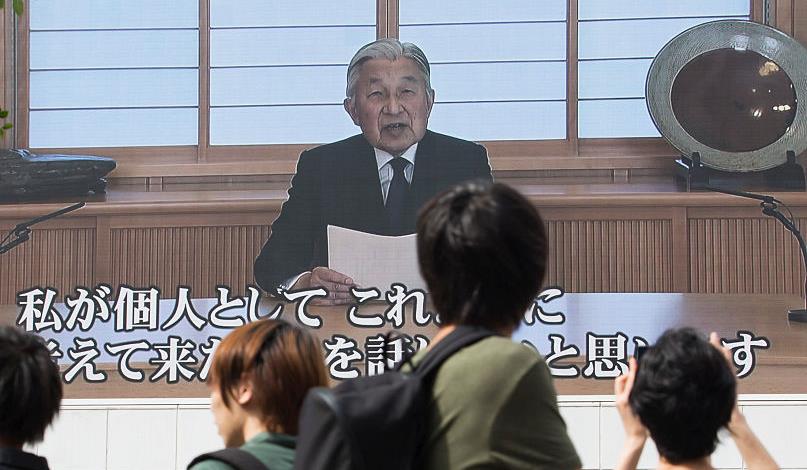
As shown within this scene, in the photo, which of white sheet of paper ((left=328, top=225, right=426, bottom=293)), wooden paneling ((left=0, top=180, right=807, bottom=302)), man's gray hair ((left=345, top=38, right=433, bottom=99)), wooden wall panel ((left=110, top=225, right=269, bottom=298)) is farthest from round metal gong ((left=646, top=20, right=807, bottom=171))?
wooden wall panel ((left=110, top=225, right=269, bottom=298))

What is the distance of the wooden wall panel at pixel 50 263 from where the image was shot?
4477mm

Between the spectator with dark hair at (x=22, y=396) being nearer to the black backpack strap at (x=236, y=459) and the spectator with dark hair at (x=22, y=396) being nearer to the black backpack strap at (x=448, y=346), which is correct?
the black backpack strap at (x=236, y=459)

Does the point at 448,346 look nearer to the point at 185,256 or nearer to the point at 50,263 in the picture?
the point at 185,256

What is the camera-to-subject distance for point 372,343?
4.39 m

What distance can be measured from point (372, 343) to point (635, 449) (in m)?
2.83

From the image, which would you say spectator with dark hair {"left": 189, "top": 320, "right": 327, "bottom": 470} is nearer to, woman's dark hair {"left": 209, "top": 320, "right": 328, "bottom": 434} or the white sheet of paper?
woman's dark hair {"left": 209, "top": 320, "right": 328, "bottom": 434}

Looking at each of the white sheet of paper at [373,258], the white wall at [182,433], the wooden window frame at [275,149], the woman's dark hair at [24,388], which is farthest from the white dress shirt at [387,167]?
the woman's dark hair at [24,388]

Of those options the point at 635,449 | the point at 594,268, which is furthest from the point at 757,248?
the point at 635,449

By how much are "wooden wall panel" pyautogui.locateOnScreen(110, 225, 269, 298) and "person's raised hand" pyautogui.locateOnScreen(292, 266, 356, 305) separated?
0.65 feet

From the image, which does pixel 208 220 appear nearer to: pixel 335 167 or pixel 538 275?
pixel 335 167

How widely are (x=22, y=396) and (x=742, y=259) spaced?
334cm

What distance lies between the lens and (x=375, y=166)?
4527mm

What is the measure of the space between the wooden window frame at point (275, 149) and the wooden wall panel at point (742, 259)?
31cm

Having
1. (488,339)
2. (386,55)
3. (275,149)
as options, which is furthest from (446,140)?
(488,339)
